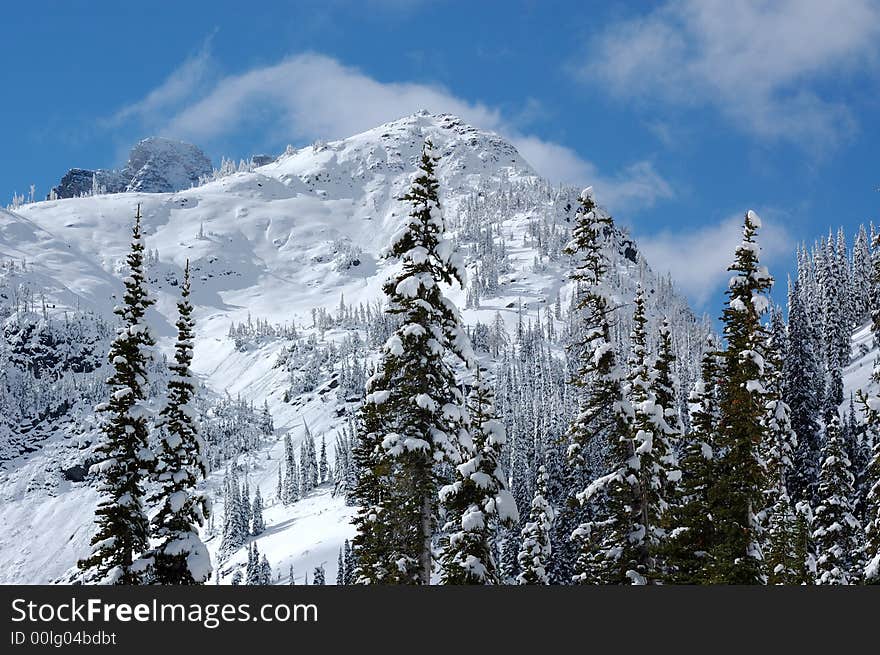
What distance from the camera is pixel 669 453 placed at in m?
27.7

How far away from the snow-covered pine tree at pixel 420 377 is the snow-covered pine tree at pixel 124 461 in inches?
362

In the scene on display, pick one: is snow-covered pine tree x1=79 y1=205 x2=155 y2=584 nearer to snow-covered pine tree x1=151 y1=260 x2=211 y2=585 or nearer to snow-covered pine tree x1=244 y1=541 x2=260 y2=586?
snow-covered pine tree x1=151 y1=260 x2=211 y2=585

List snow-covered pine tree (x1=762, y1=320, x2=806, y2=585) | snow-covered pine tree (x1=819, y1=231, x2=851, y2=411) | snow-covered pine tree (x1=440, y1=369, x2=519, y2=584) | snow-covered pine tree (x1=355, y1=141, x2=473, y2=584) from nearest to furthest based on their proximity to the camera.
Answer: snow-covered pine tree (x1=355, y1=141, x2=473, y2=584), snow-covered pine tree (x1=440, y1=369, x2=519, y2=584), snow-covered pine tree (x1=762, y1=320, x2=806, y2=585), snow-covered pine tree (x1=819, y1=231, x2=851, y2=411)

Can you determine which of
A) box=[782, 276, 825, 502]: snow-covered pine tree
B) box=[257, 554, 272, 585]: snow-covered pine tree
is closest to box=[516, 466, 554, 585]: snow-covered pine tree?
box=[782, 276, 825, 502]: snow-covered pine tree

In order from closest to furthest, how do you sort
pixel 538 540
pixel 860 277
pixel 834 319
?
pixel 538 540 → pixel 834 319 → pixel 860 277

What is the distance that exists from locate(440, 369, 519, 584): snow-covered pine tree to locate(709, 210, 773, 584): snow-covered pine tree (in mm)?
6970

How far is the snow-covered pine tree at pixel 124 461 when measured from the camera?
83.4ft

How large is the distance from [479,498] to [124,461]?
1199 cm

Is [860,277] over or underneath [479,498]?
over

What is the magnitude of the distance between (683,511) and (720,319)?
6.80 meters

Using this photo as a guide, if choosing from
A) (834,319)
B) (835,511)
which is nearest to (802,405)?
(835,511)

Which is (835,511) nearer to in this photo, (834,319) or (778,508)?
(778,508)

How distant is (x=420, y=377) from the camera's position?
21.6 m

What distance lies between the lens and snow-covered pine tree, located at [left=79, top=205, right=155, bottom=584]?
25.4 m
